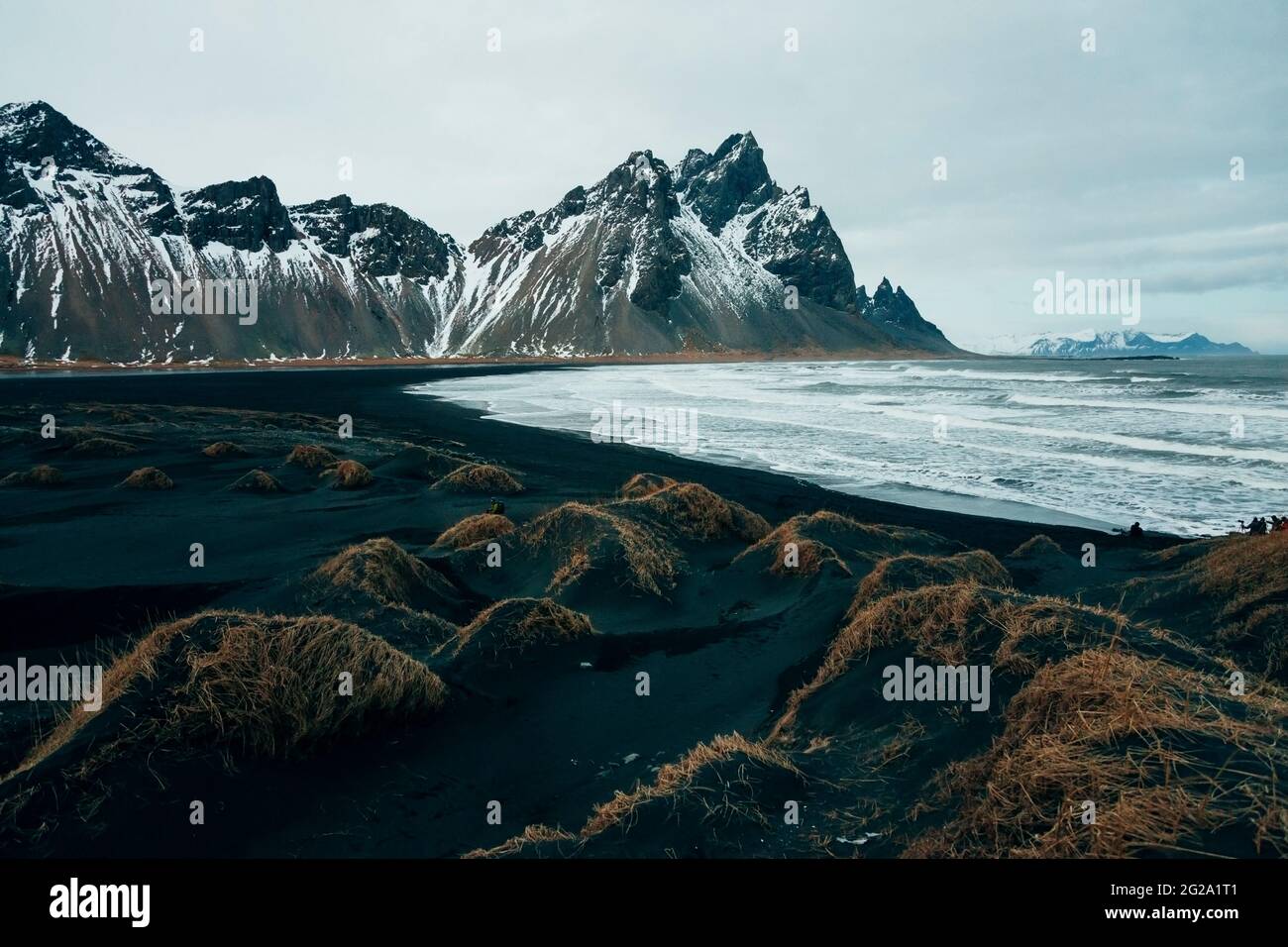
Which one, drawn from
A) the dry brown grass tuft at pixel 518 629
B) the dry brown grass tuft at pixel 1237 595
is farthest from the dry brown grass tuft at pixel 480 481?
the dry brown grass tuft at pixel 1237 595

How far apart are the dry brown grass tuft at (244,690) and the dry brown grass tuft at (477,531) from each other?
7.40m

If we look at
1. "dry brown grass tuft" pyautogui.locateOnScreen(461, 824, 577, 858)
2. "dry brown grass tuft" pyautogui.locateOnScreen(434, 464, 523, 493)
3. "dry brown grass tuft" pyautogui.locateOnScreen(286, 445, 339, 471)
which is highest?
"dry brown grass tuft" pyautogui.locateOnScreen(286, 445, 339, 471)

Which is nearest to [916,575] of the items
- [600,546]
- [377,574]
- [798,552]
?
[798,552]

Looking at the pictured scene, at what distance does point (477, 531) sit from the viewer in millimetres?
14922

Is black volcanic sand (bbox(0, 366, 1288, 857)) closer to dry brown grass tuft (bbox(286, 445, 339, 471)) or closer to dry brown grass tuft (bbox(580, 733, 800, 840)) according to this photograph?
dry brown grass tuft (bbox(580, 733, 800, 840))

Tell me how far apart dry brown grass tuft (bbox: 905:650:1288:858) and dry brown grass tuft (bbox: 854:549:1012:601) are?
13.3 feet

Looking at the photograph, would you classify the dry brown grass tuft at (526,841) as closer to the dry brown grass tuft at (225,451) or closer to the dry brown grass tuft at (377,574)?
the dry brown grass tuft at (377,574)

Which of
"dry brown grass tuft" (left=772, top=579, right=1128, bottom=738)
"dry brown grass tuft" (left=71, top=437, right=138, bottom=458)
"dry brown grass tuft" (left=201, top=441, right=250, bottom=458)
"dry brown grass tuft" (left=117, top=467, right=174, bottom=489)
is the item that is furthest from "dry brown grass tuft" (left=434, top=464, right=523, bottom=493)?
"dry brown grass tuft" (left=772, top=579, right=1128, bottom=738)

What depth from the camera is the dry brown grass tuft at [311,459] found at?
77.2 ft

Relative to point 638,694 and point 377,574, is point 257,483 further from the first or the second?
point 638,694

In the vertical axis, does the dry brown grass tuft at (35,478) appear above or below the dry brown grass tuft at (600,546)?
above

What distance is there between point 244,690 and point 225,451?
2330 cm

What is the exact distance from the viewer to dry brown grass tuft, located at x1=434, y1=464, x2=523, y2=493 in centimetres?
2117

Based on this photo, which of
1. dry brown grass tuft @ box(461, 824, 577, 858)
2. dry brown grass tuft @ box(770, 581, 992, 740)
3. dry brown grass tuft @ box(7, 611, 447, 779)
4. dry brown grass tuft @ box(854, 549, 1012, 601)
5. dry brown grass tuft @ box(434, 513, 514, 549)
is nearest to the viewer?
dry brown grass tuft @ box(461, 824, 577, 858)
